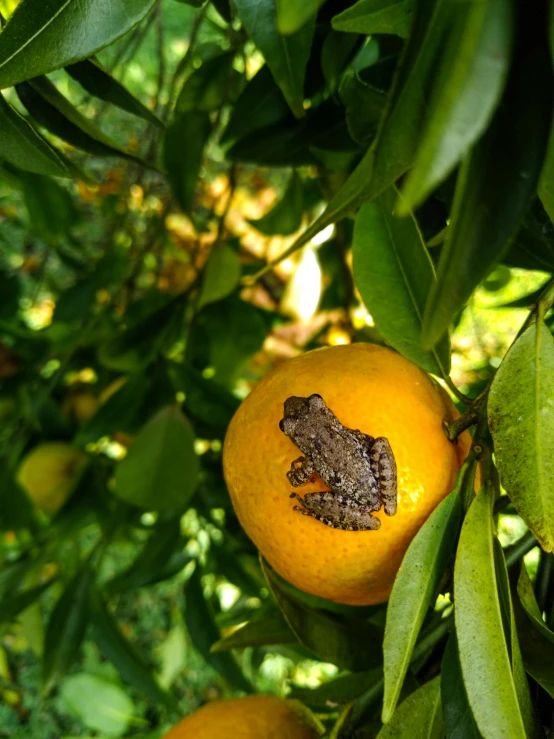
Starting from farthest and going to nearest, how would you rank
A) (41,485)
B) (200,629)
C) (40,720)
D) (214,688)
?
(214,688) < (40,720) < (41,485) < (200,629)

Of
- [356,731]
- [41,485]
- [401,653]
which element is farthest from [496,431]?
[41,485]

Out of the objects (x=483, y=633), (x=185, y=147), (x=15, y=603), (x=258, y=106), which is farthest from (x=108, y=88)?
(x=15, y=603)

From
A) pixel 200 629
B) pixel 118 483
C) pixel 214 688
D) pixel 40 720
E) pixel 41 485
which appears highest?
pixel 118 483

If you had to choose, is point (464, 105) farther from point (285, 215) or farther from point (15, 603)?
point (15, 603)

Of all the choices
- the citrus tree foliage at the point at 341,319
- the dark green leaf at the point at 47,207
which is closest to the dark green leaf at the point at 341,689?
the citrus tree foliage at the point at 341,319

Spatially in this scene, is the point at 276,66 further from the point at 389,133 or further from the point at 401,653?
the point at 401,653

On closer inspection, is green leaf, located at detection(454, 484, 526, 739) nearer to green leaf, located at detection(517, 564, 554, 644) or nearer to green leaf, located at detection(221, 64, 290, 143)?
green leaf, located at detection(517, 564, 554, 644)

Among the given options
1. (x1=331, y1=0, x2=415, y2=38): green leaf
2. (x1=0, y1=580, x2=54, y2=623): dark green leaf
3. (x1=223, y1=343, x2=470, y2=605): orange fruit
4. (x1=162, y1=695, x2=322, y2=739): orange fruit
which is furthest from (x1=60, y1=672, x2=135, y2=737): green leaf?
(x1=331, y1=0, x2=415, y2=38): green leaf
